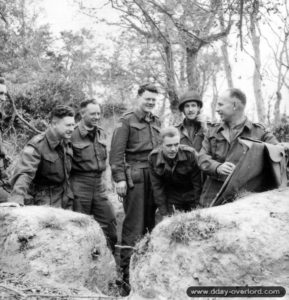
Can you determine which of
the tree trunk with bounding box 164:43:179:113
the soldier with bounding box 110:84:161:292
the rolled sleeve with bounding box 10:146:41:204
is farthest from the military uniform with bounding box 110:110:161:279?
the tree trunk with bounding box 164:43:179:113

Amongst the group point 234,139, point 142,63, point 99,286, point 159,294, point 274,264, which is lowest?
point 99,286

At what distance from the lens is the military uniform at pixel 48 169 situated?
16.5 feet

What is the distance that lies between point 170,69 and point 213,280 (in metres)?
8.60

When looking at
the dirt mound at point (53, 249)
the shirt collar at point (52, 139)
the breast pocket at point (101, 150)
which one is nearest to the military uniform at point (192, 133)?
the breast pocket at point (101, 150)

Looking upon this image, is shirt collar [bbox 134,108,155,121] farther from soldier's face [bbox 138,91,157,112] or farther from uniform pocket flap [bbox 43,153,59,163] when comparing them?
uniform pocket flap [bbox 43,153,59,163]

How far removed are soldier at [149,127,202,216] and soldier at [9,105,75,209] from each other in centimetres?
106

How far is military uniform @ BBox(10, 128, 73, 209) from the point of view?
16.5ft

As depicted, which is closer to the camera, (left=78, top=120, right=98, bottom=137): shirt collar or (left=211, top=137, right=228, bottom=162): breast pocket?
(left=211, top=137, right=228, bottom=162): breast pocket

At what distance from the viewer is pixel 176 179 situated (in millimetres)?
5148

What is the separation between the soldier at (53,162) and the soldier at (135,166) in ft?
2.05

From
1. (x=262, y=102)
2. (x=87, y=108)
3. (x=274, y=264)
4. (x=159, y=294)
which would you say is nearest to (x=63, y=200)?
(x=87, y=108)

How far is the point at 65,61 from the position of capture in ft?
66.5

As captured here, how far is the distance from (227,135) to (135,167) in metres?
1.45

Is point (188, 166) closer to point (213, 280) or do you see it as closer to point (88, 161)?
point (88, 161)
